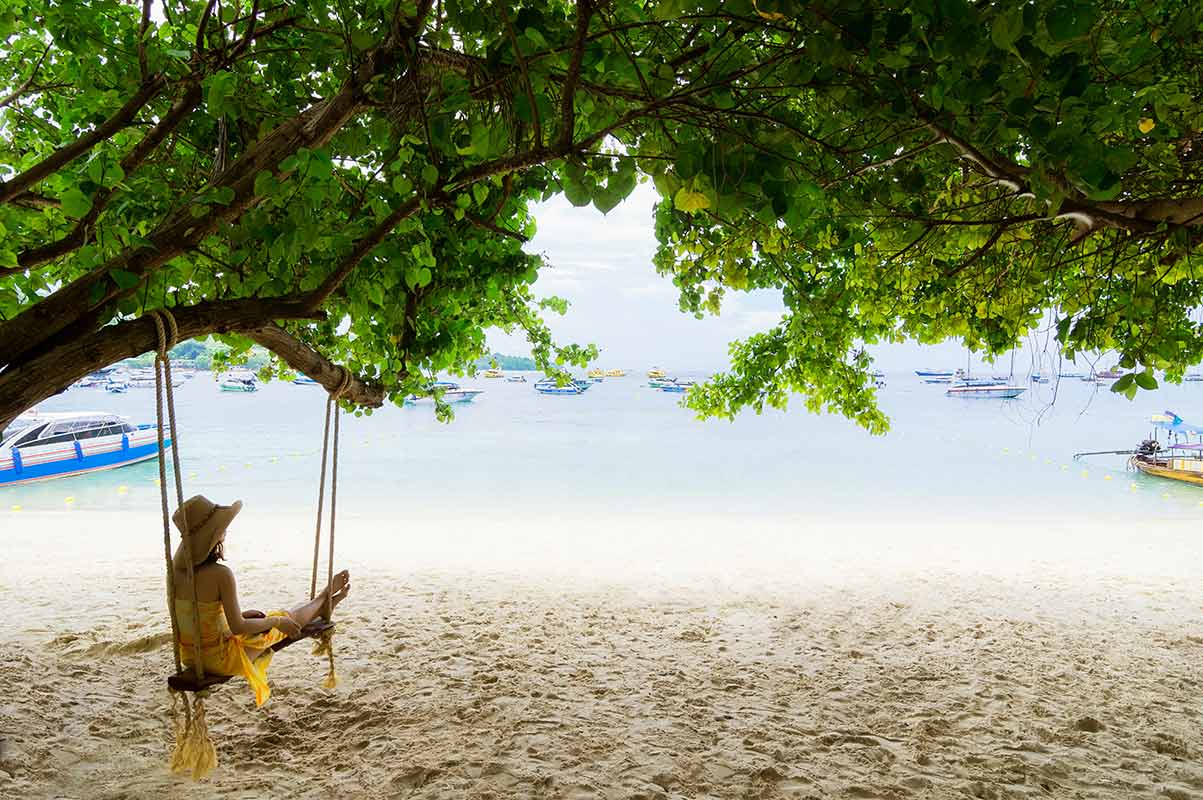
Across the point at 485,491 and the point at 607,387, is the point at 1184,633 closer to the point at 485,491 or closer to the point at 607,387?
the point at 485,491

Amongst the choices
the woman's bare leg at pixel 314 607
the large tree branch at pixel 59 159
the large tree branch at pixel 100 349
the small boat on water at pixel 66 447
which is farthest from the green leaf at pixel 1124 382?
the small boat on water at pixel 66 447

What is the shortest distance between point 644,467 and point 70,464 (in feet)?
57.5

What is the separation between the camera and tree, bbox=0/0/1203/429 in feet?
5.51

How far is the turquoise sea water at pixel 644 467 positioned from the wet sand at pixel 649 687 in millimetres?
6044

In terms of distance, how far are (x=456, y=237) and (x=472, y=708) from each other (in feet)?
7.95

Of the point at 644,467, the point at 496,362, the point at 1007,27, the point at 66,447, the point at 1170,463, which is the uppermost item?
the point at 1007,27

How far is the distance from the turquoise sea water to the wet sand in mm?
6044

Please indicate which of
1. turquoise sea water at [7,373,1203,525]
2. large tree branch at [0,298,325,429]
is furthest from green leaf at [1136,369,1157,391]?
turquoise sea water at [7,373,1203,525]

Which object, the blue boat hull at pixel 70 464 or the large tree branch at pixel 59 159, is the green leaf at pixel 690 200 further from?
the blue boat hull at pixel 70 464

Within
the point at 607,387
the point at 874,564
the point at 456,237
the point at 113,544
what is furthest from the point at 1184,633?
the point at 607,387

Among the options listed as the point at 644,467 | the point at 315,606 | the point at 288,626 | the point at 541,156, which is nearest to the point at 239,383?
the point at 644,467

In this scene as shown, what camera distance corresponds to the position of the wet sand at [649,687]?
303 centimetres

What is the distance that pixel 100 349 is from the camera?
7.46 ft

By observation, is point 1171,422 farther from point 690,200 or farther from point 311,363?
point 690,200
